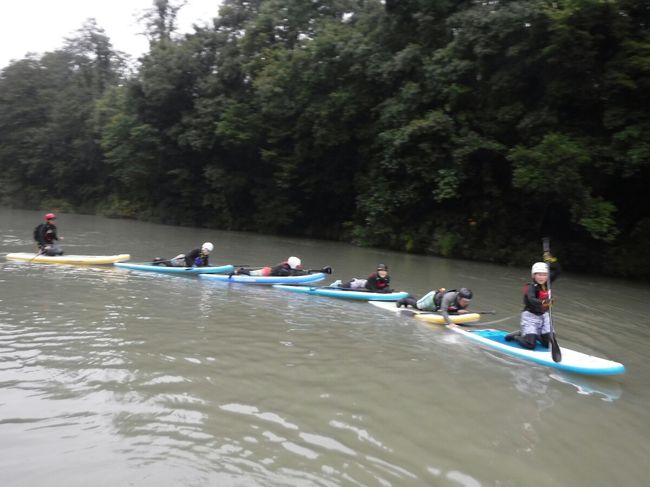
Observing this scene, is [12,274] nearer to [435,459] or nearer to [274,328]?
[274,328]

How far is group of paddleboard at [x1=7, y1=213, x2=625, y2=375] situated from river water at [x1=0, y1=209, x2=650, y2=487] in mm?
244

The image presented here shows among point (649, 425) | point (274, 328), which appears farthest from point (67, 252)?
point (649, 425)

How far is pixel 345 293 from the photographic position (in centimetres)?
1093

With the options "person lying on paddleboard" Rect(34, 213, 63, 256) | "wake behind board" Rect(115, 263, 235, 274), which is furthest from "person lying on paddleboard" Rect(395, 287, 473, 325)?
"person lying on paddleboard" Rect(34, 213, 63, 256)

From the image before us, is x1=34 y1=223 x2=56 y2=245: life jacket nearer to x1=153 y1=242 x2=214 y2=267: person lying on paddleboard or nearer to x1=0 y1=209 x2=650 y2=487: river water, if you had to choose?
x1=153 y1=242 x2=214 y2=267: person lying on paddleboard

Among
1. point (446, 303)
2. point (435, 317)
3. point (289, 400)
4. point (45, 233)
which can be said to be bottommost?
point (289, 400)

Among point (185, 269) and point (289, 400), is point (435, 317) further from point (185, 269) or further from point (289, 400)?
point (185, 269)

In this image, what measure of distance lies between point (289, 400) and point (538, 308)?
3928mm

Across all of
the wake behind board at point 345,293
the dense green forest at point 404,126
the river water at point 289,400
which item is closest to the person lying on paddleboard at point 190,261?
the wake behind board at point 345,293

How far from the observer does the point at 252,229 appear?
30.7 meters

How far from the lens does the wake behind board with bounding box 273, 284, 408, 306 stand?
1059 cm

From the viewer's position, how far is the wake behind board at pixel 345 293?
34.7ft

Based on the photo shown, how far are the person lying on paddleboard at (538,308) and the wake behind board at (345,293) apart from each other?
353 cm

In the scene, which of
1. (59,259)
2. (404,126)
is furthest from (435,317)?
(404,126)
